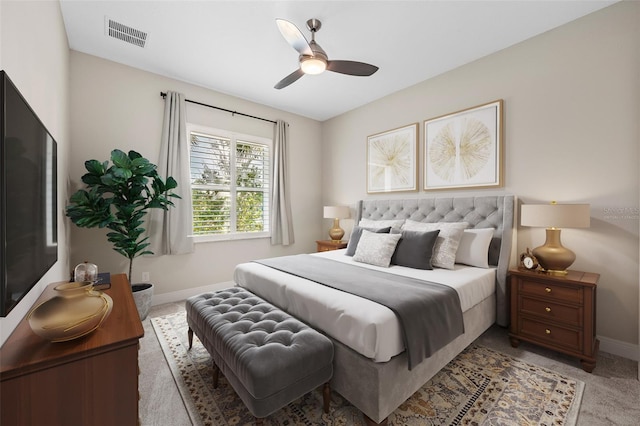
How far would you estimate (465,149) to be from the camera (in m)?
3.18

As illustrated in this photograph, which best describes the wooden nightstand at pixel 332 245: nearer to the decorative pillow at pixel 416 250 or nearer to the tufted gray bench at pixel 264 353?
the decorative pillow at pixel 416 250

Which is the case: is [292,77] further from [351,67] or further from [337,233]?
[337,233]

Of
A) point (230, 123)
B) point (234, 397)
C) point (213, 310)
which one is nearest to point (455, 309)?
point (234, 397)

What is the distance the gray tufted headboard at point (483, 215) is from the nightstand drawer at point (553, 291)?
23 cm

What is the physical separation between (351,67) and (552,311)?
2688 mm

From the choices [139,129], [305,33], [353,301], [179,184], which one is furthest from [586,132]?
[139,129]

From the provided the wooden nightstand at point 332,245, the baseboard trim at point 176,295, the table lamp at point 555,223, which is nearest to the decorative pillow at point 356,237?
the wooden nightstand at point 332,245

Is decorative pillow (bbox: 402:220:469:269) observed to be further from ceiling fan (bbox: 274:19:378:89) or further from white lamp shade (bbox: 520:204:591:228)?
ceiling fan (bbox: 274:19:378:89)

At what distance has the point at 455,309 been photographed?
1.93 m

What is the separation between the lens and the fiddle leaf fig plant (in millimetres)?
2600

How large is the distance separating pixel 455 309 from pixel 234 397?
1625 millimetres

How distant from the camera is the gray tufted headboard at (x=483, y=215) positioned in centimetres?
258

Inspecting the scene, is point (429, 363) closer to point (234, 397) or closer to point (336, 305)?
point (336, 305)

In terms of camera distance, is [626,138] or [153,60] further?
[153,60]
